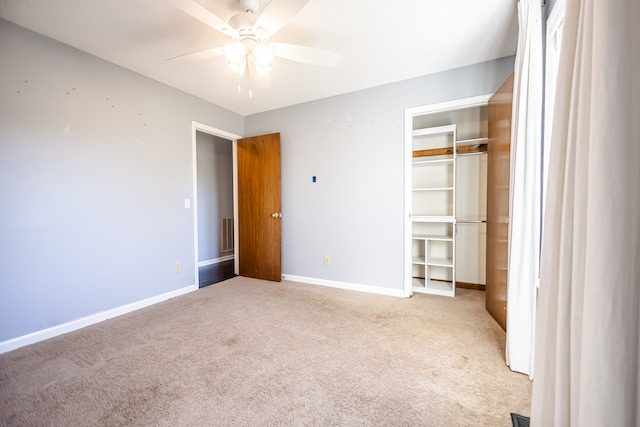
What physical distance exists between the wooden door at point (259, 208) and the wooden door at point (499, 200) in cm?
253

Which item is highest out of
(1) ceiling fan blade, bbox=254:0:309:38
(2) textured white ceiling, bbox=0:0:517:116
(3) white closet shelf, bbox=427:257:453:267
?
(2) textured white ceiling, bbox=0:0:517:116

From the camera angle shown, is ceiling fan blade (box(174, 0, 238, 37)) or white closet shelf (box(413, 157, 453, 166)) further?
white closet shelf (box(413, 157, 453, 166))

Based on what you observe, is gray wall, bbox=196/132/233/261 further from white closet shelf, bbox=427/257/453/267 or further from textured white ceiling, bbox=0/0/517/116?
white closet shelf, bbox=427/257/453/267

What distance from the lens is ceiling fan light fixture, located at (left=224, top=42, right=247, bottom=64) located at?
1747mm

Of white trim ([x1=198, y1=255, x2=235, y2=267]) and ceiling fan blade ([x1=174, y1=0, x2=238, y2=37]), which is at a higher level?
ceiling fan blade ([x1=174, y1=0, x2=238, y2=37])

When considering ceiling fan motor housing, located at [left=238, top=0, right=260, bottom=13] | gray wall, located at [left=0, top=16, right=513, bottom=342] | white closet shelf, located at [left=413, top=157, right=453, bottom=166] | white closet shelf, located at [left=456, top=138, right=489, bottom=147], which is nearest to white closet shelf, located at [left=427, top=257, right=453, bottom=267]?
gray wall, located at [left=0, top=16, right=513, bottom=342]

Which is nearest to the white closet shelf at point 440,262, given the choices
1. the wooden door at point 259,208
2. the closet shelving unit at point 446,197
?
the closet shelving unit at point 446,197

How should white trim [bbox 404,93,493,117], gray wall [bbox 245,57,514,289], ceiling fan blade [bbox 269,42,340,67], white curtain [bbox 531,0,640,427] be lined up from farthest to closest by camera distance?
gray wall [bbox 245,57,514,289] → white trim [bbox 404,93,493,117] → ceiling fan blade [bbox 269,42,340,67] → white curtain [bbox 531,0,640,427]

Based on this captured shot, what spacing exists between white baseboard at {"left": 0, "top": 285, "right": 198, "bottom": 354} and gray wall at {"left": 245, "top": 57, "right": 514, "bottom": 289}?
1.68 metres

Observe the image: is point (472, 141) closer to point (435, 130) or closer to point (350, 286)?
point (435, 130)

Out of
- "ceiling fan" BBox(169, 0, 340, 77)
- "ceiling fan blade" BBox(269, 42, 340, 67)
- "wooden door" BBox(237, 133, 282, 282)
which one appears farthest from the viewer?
"wooden door" BBox(237, 133, 282, 282)

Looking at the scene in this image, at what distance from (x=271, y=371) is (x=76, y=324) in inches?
76.3

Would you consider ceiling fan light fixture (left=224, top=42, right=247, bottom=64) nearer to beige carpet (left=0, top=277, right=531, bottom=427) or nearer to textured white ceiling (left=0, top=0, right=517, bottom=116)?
textured white ceiling (left=0, top=0, right=517, bottom=116)

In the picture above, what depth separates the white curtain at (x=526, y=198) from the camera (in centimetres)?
158
